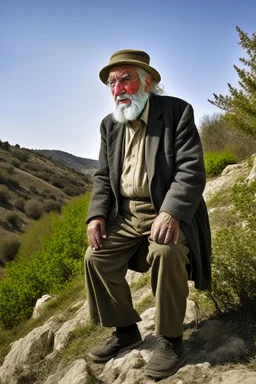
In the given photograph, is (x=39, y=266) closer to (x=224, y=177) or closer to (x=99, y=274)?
(x=224, y=177)

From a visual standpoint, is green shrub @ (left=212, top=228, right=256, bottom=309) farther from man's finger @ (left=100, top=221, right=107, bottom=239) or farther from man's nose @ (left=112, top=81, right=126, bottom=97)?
man's nose @ (left=112, top=81, right=126, bottom=97)

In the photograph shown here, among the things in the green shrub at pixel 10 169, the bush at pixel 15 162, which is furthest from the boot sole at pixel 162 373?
the bush at pixel 15 162

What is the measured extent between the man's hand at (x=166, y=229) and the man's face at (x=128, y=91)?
0.78m

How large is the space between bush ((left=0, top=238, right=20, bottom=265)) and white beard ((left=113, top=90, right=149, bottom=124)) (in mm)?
23281

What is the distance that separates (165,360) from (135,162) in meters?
1.29

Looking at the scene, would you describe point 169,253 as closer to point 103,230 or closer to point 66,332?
point 103,230

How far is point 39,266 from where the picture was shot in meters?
12.6

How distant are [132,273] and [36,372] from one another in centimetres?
216

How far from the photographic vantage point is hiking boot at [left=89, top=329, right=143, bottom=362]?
295cm

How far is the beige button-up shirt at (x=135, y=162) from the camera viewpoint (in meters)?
2.74

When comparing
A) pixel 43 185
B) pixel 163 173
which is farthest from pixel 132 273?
pixel 43 185

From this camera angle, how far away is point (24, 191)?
40.3 m

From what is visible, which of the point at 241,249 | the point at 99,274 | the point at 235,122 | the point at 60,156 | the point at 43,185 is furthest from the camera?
the point at 60,156

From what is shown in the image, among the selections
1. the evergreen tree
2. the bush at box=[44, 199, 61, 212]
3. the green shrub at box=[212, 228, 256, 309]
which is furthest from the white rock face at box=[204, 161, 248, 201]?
the bush at box=[44, 199, 61, 212]
